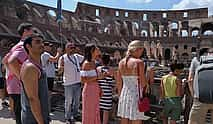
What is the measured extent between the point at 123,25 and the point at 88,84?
183 feet

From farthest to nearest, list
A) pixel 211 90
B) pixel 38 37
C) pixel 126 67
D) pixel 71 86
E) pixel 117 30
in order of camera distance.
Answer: pixel 117 30, pixel 71 86, pixel 126 67, pixel 38 37, pixel 211 90

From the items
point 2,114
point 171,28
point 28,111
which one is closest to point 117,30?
point 171,28

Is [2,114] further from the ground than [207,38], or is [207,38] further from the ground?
[207,38]

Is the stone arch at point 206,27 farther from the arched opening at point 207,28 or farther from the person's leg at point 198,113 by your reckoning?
the person's leg at point 198,113

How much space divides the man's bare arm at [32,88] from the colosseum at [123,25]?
35.9 metres

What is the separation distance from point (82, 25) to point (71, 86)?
46.0m

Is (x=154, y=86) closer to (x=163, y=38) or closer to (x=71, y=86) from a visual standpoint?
(x=71, y=86)

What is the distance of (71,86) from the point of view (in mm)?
5609

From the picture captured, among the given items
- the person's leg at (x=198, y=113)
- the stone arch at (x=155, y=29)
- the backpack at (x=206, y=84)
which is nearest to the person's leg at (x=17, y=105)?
the person's leg at (x=198, y=113)

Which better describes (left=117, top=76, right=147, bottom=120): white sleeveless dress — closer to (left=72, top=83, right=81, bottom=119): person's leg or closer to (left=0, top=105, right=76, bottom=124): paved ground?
(left=72, top=83, right=81, bottom=119): person's leg

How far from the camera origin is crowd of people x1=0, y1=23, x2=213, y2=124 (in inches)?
113

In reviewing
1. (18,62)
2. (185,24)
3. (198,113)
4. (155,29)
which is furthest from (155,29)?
(198,113)

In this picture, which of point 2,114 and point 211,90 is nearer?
point 211,90

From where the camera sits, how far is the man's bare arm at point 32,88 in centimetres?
277
